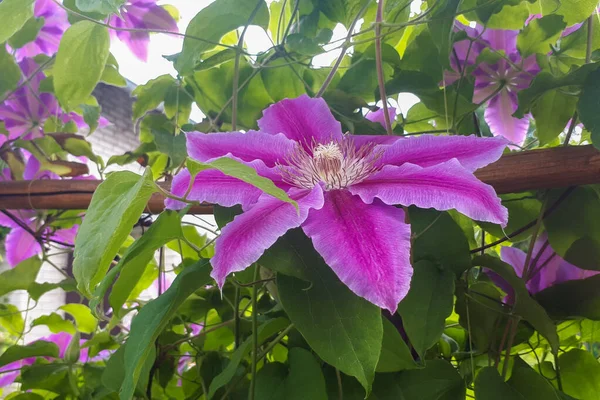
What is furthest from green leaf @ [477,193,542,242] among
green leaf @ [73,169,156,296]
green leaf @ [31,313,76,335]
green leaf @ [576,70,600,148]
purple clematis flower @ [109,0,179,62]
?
green leaf @ [31,313,76,335]

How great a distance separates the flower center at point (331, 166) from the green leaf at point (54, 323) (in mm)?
463

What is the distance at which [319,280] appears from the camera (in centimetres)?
28

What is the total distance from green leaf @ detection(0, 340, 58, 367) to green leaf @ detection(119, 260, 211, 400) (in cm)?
32

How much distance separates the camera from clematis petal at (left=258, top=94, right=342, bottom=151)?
34 centimetres

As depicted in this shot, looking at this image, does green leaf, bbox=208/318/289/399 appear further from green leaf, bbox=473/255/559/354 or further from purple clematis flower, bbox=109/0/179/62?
purple clematis flower, bbox=109/0/179/62

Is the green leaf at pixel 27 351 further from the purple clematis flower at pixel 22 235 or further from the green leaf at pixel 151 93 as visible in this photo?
the green leaf at pixel 151 93

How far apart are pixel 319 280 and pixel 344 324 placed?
0.10 ft

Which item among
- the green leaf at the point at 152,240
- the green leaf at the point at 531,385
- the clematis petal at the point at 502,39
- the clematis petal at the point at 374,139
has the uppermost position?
the clematis petal at the point at 502,39

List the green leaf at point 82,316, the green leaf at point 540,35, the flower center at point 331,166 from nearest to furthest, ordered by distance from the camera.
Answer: the flower center at point 331,166, the green leaf at point 540,35, the green leaf at point 82,316

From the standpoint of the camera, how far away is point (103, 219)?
0.20 metres

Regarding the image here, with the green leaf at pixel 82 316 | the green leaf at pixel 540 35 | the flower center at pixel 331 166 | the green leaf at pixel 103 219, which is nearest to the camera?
the green leaf at pixel 103 219

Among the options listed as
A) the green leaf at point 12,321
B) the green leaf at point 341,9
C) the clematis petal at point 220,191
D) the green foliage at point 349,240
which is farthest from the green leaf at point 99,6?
the green leaf at point 12,321

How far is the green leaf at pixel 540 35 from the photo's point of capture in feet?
1.36

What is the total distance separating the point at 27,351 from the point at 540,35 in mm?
602
